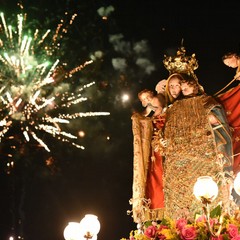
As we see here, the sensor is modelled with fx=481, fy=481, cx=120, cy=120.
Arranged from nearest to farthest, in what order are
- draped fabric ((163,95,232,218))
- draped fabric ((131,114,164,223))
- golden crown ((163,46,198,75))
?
draped fabric ((163,95,232,218)), draped fabric ((131,114,164,223)), golden crown ((163,46,198,75))

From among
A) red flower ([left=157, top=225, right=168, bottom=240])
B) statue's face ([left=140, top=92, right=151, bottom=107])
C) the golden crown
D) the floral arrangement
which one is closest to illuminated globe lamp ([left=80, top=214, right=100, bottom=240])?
the floral arrangement

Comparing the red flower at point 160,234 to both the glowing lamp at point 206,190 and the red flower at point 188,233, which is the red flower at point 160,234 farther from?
the glowing lamp at point 206,190

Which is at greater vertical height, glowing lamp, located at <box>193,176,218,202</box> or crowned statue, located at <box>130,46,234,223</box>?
crowned statue, located at <box>130,46,234,223</box>

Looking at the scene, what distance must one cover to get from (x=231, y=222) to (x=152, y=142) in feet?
8.26

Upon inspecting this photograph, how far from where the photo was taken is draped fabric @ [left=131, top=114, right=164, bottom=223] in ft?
24.6

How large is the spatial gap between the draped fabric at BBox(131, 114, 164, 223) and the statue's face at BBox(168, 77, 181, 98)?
55cm

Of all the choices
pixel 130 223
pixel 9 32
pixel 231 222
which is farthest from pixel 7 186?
pixel 231 222

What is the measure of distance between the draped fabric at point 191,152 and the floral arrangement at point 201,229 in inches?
36.6

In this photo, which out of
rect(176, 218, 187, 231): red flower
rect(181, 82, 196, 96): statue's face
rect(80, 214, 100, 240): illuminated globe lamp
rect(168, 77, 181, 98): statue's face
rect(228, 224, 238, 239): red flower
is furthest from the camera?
rect(168, 77, 181, 98): statue's face

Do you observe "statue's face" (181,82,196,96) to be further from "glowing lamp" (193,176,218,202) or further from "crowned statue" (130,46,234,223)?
"glowing lamp" (193,176,218,202)

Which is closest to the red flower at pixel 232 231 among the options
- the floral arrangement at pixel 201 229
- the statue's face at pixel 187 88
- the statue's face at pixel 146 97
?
the floral arrangement at pixel 201 229

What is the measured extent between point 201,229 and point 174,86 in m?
3.04

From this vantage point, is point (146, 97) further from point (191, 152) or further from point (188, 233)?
point (188, 233)

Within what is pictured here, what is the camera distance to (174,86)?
26.3 feet
